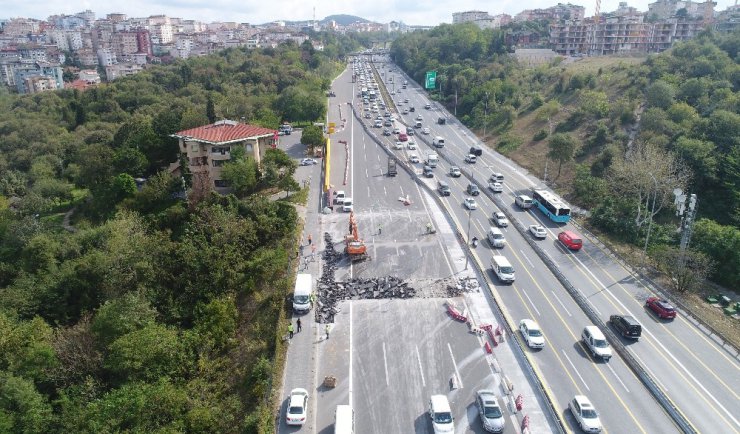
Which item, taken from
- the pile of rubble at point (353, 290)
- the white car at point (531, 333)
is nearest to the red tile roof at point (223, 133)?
the pile of rubble at point (353, 290)

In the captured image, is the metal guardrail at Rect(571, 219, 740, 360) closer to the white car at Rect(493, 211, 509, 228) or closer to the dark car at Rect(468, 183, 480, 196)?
the white car at Rect(493, 211, 509, 228)

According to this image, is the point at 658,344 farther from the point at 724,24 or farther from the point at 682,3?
the point at 682,3

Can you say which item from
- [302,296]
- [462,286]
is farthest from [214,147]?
[462,286]

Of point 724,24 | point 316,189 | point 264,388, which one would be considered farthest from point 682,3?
point 264,388

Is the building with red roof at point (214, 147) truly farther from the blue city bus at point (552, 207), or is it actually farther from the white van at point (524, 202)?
the blue city bus at point (552, 207)

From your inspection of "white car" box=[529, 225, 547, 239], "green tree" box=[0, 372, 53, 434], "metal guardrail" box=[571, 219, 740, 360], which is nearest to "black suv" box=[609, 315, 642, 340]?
"metal guardrail" box=[571, 219, 740, 360]

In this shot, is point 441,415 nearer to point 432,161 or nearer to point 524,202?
point 524,202
